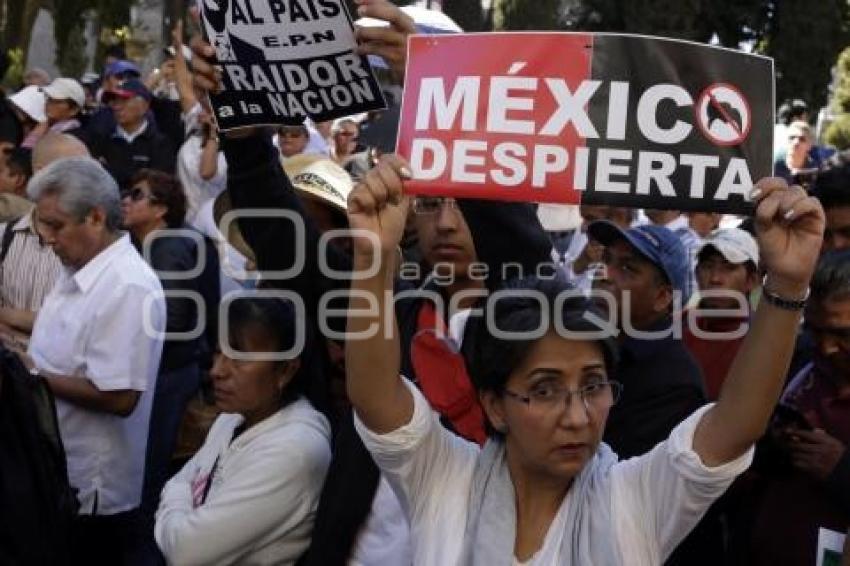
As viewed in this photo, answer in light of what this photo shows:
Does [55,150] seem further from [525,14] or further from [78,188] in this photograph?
[525,14]

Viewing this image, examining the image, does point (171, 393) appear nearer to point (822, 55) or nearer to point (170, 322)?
point (170, 322)

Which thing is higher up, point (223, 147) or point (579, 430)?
point (223, 147)

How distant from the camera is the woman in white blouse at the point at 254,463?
3.33m

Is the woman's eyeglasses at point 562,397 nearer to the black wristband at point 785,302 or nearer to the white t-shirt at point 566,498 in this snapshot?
the white t-shirt at point 566,498

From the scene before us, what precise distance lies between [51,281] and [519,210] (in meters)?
2.57

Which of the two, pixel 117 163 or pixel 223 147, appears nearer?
pixel 223 147

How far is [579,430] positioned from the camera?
240cm

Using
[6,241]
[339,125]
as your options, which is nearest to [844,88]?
[339,125]

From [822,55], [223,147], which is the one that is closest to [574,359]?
[223,147]

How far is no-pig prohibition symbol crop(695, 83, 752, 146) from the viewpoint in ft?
8.39

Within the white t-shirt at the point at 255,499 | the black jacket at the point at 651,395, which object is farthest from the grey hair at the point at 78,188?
the black jacket at the point at 651,395

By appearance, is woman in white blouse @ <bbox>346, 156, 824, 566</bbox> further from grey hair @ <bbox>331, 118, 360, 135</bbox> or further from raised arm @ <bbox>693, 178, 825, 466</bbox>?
grey hair @ <bbox>331, 118, 360, 135</bbox>

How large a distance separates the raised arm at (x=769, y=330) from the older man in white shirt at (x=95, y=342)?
8.17 ft

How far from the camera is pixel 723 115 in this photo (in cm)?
257
